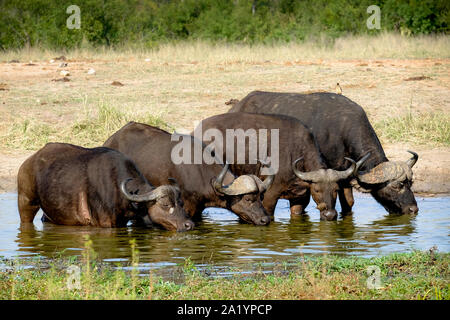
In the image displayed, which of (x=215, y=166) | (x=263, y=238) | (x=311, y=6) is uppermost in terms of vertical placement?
(x=311, y=6)

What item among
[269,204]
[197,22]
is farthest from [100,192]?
[197,22]

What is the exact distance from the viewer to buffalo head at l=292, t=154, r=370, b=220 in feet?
38.5

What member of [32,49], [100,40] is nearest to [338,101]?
[32,49]

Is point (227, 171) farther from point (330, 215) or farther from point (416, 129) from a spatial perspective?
point (416, 129)

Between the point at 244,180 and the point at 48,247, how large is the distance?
2.90m

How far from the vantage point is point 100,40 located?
33188 mm

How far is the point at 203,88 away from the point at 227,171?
9.28 metres

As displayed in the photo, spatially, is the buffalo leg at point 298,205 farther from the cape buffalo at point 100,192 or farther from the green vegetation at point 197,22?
the green vegetation at point 197,22

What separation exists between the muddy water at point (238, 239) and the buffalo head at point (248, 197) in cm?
18

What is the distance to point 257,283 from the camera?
7320 mm

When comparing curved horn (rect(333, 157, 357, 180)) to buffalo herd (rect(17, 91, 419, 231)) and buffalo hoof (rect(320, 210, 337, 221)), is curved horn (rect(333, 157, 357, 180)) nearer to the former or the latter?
buffalo herd (rect(17, 91, 419, 231))

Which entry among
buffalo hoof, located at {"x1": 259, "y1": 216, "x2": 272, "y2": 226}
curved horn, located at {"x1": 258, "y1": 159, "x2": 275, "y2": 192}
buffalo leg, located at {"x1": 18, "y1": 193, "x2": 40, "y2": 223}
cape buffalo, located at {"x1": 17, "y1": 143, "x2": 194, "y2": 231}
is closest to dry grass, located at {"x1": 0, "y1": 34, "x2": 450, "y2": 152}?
buffalo leg, located at {"x1": 18, "y1": 193, "x2": 40, "y2": 223}

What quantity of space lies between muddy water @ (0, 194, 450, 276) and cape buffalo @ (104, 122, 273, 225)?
28 centimetres

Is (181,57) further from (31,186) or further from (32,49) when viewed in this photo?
(31,186)
